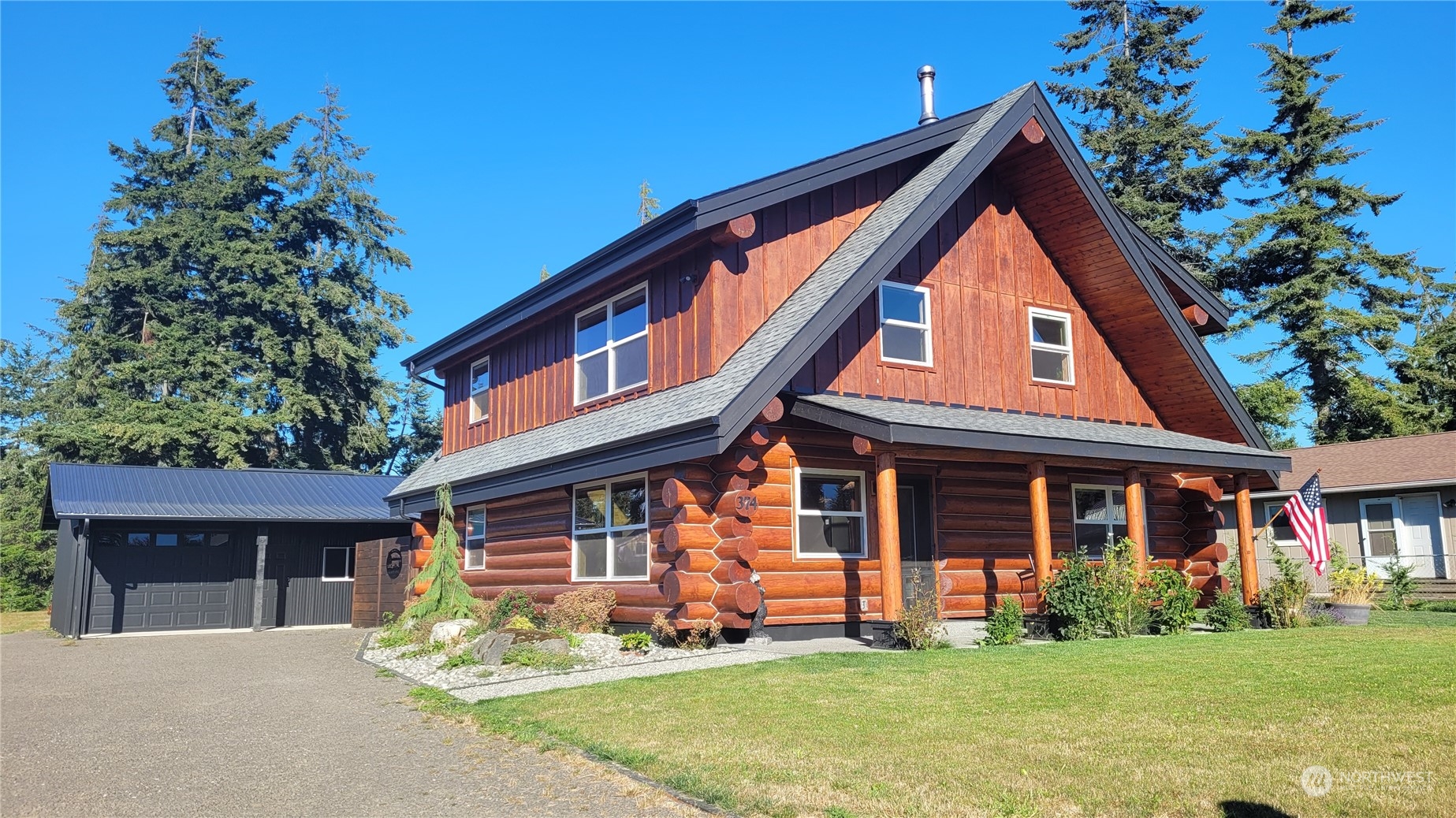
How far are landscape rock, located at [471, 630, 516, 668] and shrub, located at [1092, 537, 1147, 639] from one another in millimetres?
7812

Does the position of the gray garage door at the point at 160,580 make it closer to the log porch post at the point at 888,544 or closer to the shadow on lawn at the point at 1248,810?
the log porch post at the point at 888,544

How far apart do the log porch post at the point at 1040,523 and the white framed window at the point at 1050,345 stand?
322 cm

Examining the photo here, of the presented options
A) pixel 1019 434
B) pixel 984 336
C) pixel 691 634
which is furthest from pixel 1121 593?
pixel 691 634

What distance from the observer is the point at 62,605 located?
25.4 m

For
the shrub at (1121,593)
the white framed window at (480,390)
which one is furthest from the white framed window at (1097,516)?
the white framed window at (480,390)

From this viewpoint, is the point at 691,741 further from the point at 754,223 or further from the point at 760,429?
the point at 754,223

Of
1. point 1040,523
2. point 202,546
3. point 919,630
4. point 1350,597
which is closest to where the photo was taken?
point 919,630

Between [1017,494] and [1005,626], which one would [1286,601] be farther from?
[1005,626]

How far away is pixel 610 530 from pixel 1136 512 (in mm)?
7862

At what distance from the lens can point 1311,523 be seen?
17.5 meters

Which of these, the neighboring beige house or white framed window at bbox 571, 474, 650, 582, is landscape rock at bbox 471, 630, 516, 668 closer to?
white framed window at bbox 571, 474, 650, 582

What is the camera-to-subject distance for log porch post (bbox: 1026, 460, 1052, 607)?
47.0ft

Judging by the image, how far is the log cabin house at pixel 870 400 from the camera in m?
13.5

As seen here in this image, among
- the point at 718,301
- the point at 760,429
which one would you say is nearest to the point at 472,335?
the point at 718,301
